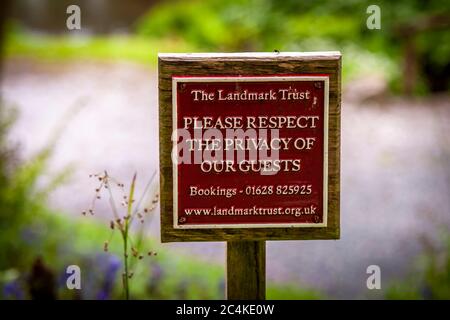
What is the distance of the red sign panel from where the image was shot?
2.28m

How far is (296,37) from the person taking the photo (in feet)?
32.7

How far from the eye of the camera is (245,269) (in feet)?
7.98

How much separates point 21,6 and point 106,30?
1259mm

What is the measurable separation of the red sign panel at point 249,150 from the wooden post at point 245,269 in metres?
0.12

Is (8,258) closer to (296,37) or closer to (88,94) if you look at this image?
(88,94)

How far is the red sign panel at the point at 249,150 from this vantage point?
228cm

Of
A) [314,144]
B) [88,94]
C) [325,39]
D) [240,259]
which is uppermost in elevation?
[325,39]

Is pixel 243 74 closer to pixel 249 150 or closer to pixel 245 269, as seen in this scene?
pixel 249 150

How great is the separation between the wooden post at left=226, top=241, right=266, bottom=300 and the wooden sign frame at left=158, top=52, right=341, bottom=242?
8 centimetres
